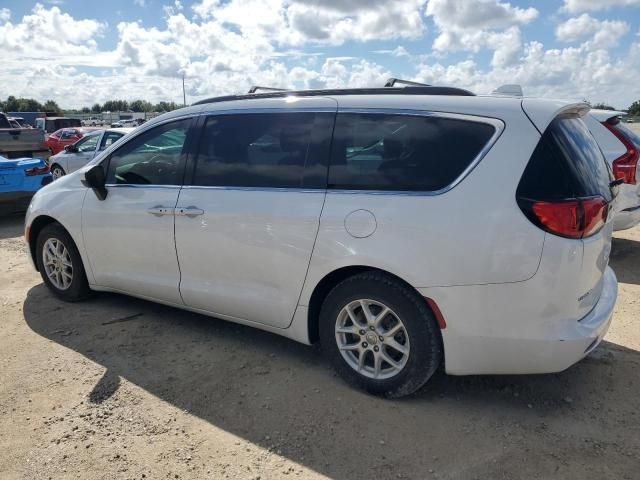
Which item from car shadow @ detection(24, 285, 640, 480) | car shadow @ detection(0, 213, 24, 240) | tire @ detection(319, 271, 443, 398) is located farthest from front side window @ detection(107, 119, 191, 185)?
car shadow @ detection(0, 213, 24, 240)

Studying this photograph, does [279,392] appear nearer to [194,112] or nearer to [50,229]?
[194,112]

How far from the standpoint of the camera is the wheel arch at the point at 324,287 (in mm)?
3084

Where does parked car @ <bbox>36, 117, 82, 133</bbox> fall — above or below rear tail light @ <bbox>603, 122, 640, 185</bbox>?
below

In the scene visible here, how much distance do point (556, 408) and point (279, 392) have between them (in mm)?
1672

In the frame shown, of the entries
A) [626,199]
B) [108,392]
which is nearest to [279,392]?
[108,392]

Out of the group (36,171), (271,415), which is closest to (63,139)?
(36,171)

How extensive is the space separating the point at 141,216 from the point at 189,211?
1.78ft

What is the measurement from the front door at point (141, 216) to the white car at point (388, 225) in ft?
0.06

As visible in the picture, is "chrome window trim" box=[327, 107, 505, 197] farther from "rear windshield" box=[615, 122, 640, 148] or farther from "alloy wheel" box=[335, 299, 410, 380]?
"rear windshield" box=[615, 122, 640, 148]

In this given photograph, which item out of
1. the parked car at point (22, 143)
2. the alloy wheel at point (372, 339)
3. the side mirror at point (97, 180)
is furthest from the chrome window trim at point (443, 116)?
the parked car at point (22, 143)

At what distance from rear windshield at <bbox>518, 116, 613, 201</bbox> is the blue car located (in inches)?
336

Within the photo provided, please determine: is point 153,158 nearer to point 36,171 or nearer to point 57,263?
point 57,263

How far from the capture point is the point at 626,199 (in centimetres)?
595

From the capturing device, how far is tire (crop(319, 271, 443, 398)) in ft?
9.70
